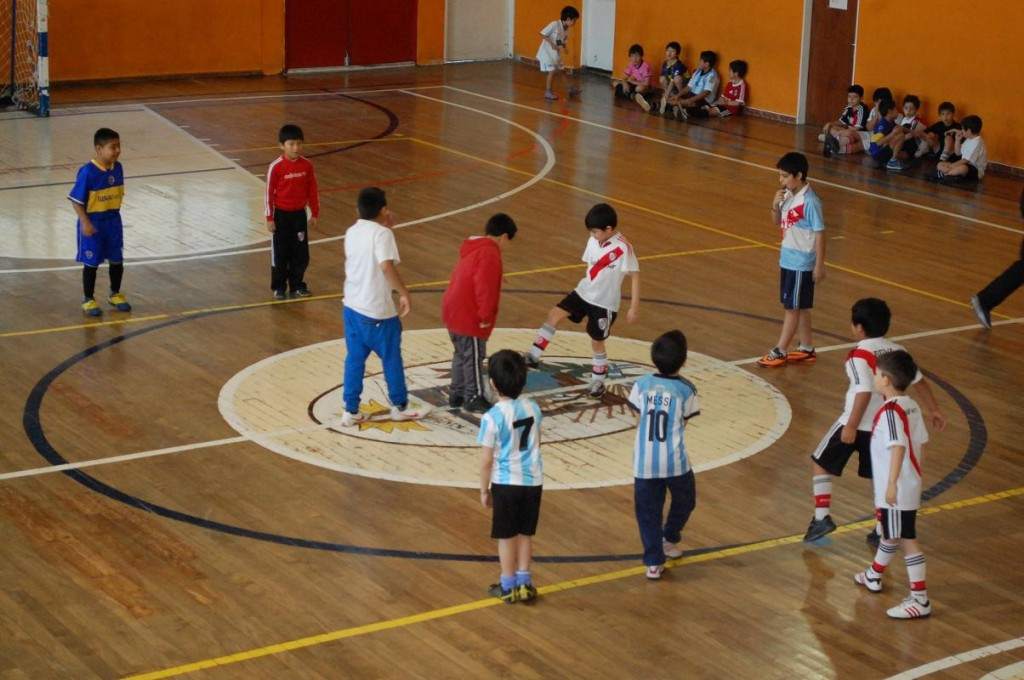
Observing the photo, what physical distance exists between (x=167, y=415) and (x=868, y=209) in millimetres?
10534

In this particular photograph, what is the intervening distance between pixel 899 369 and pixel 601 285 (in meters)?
3.41

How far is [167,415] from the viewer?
11070 millimetres

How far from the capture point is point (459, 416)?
36.4 feet

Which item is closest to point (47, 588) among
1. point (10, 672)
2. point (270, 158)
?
point (10, 672)

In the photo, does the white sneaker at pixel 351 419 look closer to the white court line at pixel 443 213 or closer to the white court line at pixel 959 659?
the white court line at pixel 959 659

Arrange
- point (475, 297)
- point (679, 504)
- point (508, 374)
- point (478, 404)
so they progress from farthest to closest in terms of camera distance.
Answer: point (478, 404), point (475, 297), point (679, 504), point (508, 374)

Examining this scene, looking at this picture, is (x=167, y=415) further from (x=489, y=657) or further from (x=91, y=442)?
(x=489, y=657)

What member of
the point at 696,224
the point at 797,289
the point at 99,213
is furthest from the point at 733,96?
the point at 99,213

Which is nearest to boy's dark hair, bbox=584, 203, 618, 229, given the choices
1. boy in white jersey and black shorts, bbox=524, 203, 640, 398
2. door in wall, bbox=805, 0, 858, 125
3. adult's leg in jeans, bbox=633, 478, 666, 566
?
boy in white jersey and black shorts, bbox=524, 203, 640, 398

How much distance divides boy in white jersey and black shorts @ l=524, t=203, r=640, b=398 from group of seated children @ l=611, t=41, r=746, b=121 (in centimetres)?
1375

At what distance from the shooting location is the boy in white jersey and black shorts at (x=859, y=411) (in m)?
8.84

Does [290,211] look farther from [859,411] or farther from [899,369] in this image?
[899,369]

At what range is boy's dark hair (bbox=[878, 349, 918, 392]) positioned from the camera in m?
8.23

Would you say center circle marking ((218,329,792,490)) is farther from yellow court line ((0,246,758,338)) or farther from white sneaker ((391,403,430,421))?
yellow court line ((0,246,758,338))
